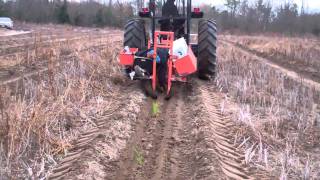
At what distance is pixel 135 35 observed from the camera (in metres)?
10.3

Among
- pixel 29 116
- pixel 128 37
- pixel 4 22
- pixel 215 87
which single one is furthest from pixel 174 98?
pixel 4 22

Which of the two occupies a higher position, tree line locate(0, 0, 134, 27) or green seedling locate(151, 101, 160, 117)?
tree line locate(0, 0, 134, 27)

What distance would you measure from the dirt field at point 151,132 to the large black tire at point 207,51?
0.46 metres

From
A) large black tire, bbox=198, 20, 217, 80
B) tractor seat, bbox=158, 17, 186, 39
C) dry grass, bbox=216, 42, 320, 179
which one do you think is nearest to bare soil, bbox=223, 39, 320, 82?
dry grass, bbox=216, 42, 320, 179

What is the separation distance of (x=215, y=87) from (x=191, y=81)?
1.79 ft

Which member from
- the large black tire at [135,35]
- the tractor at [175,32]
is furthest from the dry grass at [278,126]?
the large black tire at [135,35]

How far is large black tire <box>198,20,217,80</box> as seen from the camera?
10.0 m

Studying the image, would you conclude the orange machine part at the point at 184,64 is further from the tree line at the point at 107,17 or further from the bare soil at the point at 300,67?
the tree line at the point at 107,17

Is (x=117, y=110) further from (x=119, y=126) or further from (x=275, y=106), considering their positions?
(x=275, y=106)

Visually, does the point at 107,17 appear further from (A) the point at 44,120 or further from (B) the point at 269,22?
(A) the point at 44,120

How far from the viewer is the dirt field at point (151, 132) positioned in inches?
194

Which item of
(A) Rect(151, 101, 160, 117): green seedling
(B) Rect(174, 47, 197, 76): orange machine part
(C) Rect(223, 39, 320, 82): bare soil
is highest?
(B) Rect(174, 47, 197, 76): orange machine part

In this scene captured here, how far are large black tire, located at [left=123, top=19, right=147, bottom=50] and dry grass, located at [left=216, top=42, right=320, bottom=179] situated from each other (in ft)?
6.31

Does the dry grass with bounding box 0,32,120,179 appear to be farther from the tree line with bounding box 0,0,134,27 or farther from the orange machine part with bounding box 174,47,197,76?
the tree line with bounding box 0,0,134,27
